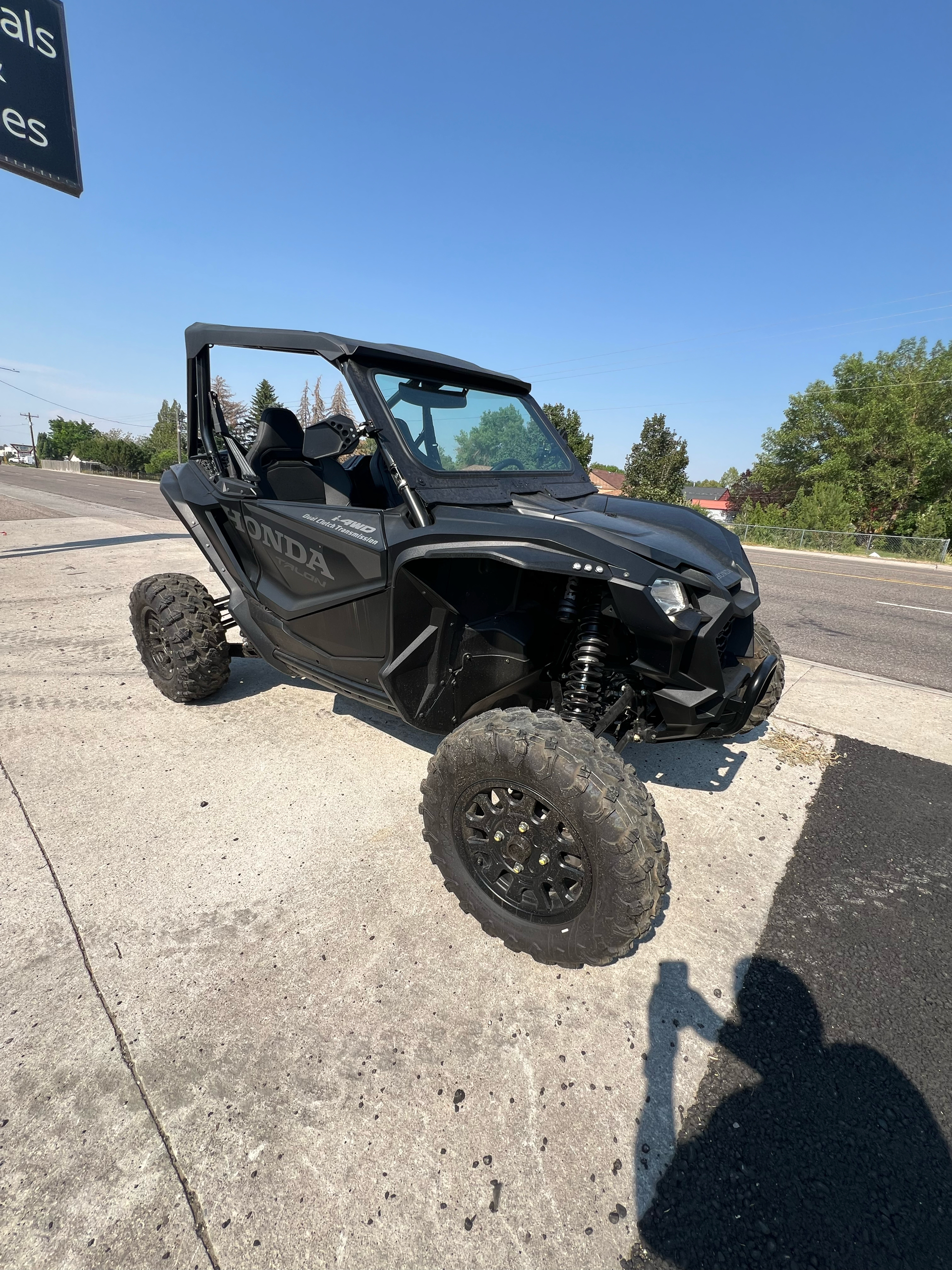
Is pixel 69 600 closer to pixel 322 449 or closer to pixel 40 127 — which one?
pixel 322 449

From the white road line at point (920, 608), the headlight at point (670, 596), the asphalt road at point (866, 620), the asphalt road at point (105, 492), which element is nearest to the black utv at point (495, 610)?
the headlight at point (670, 596)

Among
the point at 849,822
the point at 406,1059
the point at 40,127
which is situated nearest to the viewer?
the point at 406,1059

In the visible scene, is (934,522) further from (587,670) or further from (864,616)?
(587,670)

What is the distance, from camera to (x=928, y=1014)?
1.90 m

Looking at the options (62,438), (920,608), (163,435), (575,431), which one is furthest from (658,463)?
(62,438)

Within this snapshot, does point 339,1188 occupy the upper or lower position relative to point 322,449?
lower

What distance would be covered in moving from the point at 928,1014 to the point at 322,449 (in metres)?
2.93

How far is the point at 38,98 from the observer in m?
10.3

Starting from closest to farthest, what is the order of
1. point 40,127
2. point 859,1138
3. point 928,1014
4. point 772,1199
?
1. point 772,1199
2. point 859,1138
3. point 928,1014
4. point 40,127

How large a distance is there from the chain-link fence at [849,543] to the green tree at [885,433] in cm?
1221

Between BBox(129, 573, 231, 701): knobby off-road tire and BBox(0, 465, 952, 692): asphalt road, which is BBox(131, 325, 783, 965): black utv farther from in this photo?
BBox(0, 465, 952, 692): asphalt road

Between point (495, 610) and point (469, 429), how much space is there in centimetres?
107

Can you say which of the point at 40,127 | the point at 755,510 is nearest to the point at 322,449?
the point at 40,127

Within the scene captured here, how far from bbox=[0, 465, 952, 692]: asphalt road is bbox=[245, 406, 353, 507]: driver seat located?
4.74m
